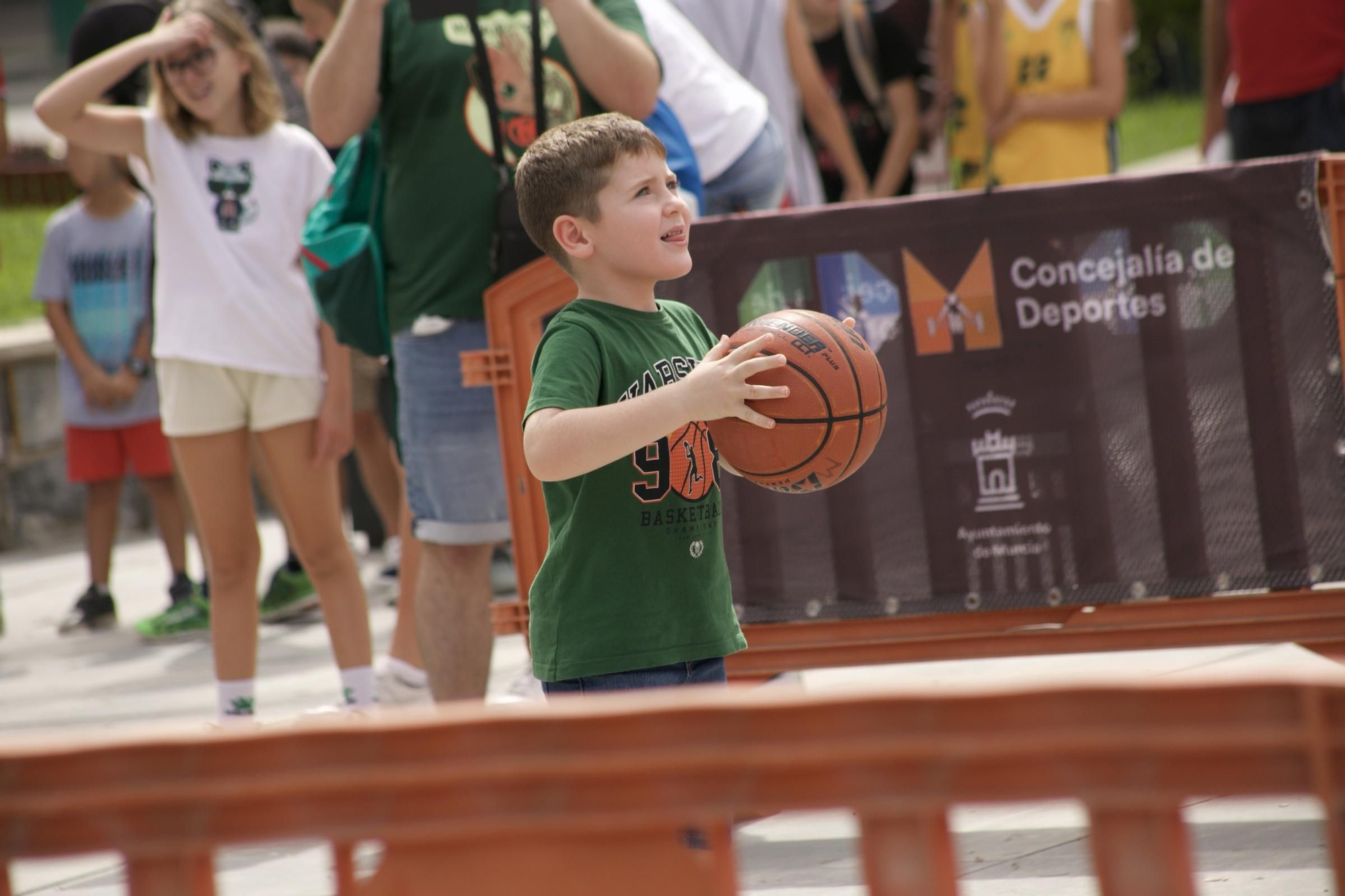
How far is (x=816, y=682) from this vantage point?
217 inches

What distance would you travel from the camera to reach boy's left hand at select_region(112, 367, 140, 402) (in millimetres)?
7668

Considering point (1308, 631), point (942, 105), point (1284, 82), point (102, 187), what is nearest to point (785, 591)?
point (1308, 631)

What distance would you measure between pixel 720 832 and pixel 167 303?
365 cm

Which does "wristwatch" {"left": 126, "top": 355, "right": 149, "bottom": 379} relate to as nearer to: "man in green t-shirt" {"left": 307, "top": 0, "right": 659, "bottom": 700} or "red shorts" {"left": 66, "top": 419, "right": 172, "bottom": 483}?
"red shorts" {"left": 66, "top": 419, "right": 172, "bottom": 483}

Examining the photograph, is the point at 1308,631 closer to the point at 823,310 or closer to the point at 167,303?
the point at 823,310

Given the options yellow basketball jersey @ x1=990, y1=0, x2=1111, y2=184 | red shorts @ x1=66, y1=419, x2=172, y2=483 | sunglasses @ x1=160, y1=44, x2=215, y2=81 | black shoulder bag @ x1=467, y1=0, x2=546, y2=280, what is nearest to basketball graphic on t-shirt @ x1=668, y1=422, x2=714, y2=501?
black shoulder bag @ x1=467, y1=0, x2=546, y2=280

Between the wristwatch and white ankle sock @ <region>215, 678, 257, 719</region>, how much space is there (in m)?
3.36

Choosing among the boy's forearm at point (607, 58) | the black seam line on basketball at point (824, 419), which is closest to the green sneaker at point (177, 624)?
the boy's forearm at point (607, 58)

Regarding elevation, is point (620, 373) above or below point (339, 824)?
above

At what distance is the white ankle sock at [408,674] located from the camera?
5.04 meters

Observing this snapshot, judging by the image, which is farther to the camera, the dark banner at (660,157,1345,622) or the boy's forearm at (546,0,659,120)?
the boy's forearm at (546,0,659,120)

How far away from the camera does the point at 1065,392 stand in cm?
402

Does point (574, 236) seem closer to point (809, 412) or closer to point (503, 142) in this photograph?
point (809, 412)

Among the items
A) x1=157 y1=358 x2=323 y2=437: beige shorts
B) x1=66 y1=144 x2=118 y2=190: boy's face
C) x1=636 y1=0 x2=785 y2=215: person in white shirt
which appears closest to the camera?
x1=157 y1=358 x2=323 y2=437: beige shorts
